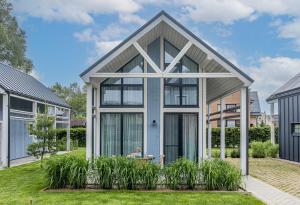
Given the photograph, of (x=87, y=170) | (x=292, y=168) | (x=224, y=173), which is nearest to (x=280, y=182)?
(x=224, y=173)

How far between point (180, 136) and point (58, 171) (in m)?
5.08

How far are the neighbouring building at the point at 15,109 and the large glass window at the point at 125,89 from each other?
4.03 metres

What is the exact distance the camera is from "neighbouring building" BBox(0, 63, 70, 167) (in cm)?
1739

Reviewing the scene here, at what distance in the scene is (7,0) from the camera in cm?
4350

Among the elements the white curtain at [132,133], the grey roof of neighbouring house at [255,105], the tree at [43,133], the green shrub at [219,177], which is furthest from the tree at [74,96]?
the green shrub at [219,177]

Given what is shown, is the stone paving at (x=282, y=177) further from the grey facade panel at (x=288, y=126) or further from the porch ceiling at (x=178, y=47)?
the porch ceiling at (x=178, y=47)

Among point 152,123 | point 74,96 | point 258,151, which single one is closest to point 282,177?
point 152,123

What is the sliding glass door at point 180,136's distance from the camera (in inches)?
569

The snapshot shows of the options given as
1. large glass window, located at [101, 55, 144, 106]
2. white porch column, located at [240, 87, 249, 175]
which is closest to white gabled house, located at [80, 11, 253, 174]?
large glass window, located at [101, 55, 144, 106]

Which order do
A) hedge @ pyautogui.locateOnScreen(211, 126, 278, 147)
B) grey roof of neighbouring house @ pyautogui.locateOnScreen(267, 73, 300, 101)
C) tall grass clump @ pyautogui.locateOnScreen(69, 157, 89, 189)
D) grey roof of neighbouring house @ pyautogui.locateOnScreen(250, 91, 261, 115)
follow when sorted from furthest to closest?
grey roof of neighbouring house @ pyautogui.locateOnScreen(250, 91, 261, 115) → hedge @ pyautogui.locateOnScreen(211, 126, 278, 147) → grey roof of neighbouring house @ pyautogui.locateOnScreen(267, 73, 300, 101) → tall grass clump @ pyautogui.locateOnScreen(69, 157, 89, 189)

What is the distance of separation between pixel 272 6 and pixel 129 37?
1076 centimetres

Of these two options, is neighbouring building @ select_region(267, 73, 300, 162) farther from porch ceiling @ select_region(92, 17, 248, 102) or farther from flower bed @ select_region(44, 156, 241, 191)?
flower bed @ select_region(44, 156, 241, 191)

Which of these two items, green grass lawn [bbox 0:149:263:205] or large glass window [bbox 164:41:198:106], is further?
large glass window [bbox 164:41:198:106]

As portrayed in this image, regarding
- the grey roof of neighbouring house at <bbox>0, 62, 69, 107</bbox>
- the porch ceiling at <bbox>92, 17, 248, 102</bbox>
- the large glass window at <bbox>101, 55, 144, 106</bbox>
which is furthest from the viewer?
the grey roof of neighbouring house at <bbox>0, 62, 69, 107</bbox>
